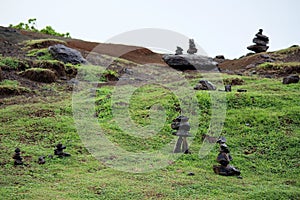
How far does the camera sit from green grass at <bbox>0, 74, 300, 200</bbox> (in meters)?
10.5

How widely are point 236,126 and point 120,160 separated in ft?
18.9

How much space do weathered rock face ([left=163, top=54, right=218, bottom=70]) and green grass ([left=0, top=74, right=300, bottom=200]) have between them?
24.3 feet

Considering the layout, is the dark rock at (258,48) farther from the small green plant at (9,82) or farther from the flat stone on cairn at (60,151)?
the flat stone on cairn at (60,151)

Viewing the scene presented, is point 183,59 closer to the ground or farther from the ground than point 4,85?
farther from the ground

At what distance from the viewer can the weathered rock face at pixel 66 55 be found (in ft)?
99.0

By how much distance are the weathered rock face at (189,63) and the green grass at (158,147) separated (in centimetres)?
740

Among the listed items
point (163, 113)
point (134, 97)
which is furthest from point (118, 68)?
point (163, 113)

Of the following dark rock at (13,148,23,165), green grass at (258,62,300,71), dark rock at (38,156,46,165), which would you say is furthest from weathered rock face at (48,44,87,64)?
dark rock at (13,148,23,165)

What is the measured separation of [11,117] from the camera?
17469 millimetres

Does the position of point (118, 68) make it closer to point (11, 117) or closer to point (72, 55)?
point (72, 55)


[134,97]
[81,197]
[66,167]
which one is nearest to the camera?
[81,197]

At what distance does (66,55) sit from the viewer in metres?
30.5

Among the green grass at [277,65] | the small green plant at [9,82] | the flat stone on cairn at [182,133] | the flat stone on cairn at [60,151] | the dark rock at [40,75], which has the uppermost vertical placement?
the green grass at [277,65]

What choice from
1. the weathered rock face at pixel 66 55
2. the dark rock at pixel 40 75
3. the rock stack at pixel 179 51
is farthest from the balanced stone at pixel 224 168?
the rock stack at pixel 179 51
